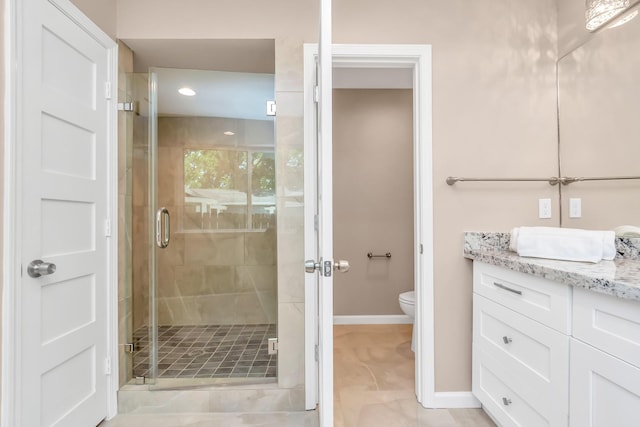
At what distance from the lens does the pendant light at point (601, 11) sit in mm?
1561

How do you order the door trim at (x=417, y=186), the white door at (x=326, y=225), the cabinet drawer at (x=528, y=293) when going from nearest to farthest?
the white door at (x=326, y=225) < the cabinet drawer at (x=528, y=293) < the door trim at (x=417, y=186)

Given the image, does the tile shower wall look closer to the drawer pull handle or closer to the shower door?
the shower door

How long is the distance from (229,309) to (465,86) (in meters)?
2.54

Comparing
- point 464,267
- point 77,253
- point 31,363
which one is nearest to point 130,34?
point 77,253

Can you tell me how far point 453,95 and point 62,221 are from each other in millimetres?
2132

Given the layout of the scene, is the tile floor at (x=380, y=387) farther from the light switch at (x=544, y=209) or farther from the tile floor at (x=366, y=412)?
the light switch at (x=544, y=209)

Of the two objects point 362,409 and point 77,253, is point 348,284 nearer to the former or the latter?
point 362,409

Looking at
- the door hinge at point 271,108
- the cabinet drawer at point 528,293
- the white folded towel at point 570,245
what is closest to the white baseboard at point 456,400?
the cabinet drawer at point 528,293

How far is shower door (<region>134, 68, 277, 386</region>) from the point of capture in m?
2.38

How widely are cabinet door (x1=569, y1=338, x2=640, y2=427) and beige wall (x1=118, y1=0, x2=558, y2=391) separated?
79 cm

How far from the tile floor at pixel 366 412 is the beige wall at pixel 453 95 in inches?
7.2

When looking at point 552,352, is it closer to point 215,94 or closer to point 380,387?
point 380,387

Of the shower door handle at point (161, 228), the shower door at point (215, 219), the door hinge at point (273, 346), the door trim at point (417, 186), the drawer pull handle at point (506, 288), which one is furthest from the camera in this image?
the shower door at point (215, 219)

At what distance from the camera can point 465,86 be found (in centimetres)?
193
